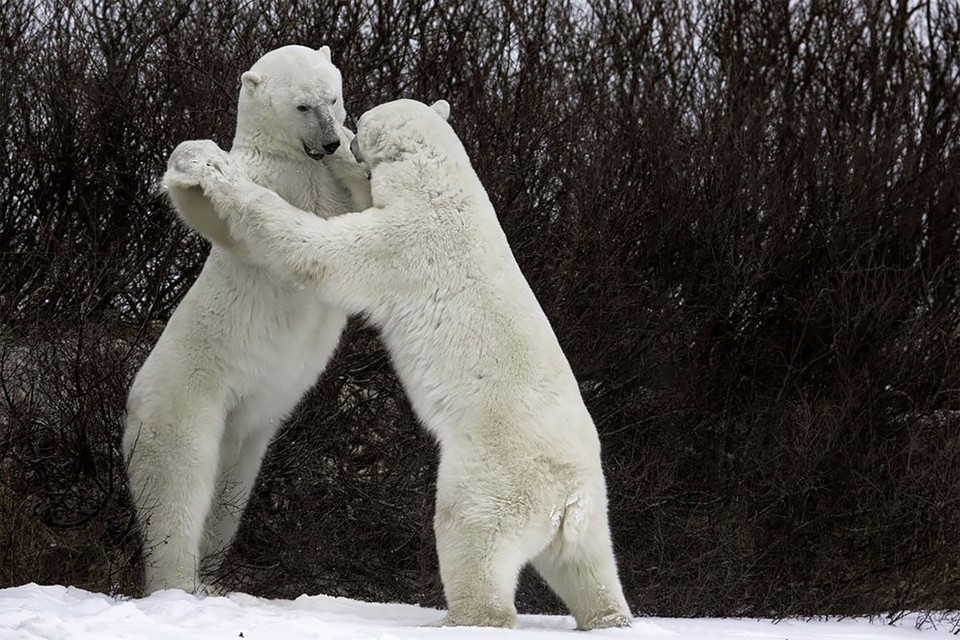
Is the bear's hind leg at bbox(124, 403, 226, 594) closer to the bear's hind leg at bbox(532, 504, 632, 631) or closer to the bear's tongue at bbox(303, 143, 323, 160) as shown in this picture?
the bear's tongue at bbox(303, 143, 323, 160)

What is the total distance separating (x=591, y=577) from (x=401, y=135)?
1566 millimetres

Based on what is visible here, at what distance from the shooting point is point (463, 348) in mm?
4062

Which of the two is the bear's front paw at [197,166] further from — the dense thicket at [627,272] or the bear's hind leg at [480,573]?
the dense thicket at [627,272]

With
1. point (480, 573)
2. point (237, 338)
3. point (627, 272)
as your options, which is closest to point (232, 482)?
point (237, 338)

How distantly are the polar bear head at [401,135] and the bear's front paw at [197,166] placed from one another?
18.4 inches

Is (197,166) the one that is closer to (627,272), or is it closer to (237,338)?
(237,338)

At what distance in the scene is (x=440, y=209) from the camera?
429 cm

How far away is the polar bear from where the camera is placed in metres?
4.54

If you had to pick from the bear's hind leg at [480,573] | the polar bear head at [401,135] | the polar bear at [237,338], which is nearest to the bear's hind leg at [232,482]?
the polar bear at [237,338]

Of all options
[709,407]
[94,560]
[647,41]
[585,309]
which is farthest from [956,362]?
[94,560]

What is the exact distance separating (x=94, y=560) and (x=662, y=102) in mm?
8309

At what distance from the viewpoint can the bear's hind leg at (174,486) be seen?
14.9 feet

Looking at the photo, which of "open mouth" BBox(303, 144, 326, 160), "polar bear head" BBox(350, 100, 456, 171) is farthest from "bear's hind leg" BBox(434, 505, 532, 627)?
"open mouth" BBox(303, 144, 326, 160)

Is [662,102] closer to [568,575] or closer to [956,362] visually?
[956,362]
